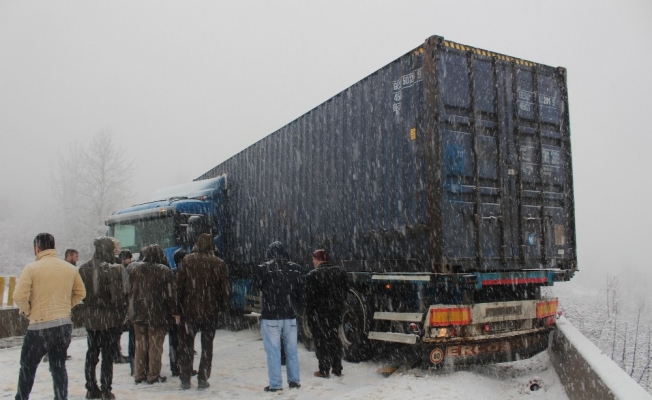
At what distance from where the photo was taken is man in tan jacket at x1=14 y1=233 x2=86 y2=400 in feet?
15.1

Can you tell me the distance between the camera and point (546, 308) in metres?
6.95

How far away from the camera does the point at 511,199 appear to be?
21.8ft

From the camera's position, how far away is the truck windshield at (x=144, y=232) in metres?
10.7

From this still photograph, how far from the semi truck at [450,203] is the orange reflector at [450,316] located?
13mm

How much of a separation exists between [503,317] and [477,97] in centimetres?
272

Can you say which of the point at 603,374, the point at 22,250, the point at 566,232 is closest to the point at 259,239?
the point at 566,232

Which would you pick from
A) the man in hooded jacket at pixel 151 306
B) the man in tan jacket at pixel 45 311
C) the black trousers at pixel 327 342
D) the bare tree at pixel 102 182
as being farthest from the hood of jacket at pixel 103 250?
the bare tree at pixel 102 182

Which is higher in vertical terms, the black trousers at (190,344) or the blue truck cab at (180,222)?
the blue truck cab at (180,222)

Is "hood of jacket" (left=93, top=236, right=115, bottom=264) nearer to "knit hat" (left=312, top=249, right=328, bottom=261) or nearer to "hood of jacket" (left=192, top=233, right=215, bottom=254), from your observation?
"hood of jacket" (left=192, top=233, right=215, bottom=254)

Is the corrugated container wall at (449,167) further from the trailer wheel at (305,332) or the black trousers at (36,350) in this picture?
the black trousers at (36,350)

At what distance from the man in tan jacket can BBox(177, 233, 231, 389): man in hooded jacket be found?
4.97 feet

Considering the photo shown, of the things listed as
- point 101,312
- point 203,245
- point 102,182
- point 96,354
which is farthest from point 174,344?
point 102,182

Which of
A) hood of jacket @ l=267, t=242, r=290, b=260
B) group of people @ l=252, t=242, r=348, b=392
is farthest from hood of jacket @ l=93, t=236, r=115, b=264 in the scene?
hood of jacket @ l=267, t=242, r=290, b=260

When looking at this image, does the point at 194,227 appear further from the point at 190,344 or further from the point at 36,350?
the point at 36,350
